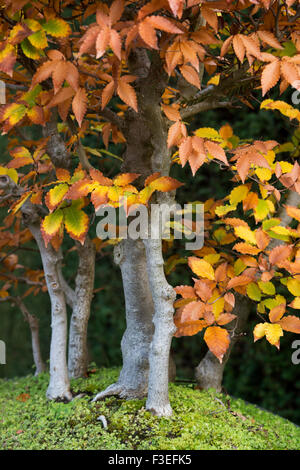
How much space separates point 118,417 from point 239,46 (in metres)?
1.25

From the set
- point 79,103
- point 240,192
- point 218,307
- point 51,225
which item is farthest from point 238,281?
point 79,103

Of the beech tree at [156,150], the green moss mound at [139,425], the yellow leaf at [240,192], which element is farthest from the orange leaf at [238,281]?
the green moss mound at [139,425]

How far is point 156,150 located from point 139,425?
95cm

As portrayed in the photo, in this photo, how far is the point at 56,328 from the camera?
1893 mm

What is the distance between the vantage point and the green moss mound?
1.44m

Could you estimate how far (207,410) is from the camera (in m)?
1.66

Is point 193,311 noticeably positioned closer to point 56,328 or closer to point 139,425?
point 139,425

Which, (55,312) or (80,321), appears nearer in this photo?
(55,312)

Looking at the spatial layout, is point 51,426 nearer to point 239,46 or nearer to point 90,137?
Answer: point 239,46

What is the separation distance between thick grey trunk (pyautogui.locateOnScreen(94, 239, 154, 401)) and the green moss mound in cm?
6

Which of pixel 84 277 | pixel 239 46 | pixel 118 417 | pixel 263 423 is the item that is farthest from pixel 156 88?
pixel 263 423

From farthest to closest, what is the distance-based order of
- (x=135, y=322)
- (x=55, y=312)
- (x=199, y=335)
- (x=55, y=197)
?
(x=199, y=335)
(x=55, y=312)
(x=135, y=322)
(x=55, y=197)

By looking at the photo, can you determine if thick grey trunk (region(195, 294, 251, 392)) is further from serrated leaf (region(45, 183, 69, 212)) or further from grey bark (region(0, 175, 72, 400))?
serrated leaf (region(45, 183, 69, 212))

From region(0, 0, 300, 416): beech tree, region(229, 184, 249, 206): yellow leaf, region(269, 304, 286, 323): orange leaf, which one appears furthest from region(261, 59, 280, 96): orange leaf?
region(269, 304, 286, 323): orange leaf
